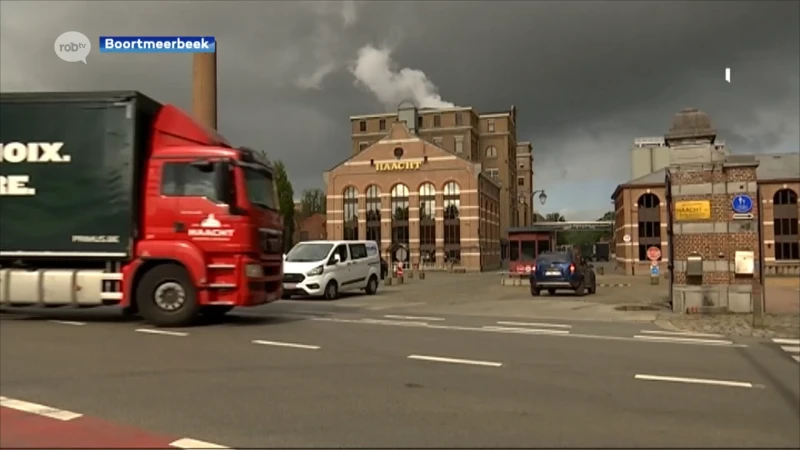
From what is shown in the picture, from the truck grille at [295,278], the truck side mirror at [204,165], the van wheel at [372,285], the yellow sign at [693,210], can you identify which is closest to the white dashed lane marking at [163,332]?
the truck side mirror at [204,165]

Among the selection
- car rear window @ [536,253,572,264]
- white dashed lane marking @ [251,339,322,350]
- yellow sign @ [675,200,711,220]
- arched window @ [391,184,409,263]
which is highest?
arched window @ [391,184,409,263]

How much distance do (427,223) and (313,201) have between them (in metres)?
33.2

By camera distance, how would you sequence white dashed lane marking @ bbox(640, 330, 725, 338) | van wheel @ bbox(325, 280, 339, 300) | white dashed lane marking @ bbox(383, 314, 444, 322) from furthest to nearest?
van wheel @ bbox(325, 280, 339, 300) < white dashed lane marking @ bbox(383, 314, 444, 322) < white dashed lane marking @ bbox(640, 330, 725, 338)

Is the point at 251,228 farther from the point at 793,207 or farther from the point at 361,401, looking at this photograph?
the point at 793,207

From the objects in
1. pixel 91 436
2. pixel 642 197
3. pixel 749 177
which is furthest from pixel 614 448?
pixel 642 197

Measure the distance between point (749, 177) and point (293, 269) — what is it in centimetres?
1293

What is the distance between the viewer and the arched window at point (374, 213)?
233 feet

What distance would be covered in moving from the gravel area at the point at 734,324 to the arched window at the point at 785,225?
150 feet

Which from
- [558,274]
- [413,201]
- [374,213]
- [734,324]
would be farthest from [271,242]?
[374,213]

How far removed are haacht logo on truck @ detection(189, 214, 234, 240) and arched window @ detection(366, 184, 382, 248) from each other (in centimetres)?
5879

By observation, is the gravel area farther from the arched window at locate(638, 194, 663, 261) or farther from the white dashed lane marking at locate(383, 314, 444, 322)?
the arched window at locate(638, 194, 663, 261)

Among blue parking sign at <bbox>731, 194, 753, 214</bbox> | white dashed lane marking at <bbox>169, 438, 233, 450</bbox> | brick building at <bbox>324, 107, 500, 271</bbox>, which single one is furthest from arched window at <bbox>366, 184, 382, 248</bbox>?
white dashed lane marking at <bbox>169, 438, 233, 450</bbox>

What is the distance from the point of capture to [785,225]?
184ft

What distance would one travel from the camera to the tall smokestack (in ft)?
80.5
